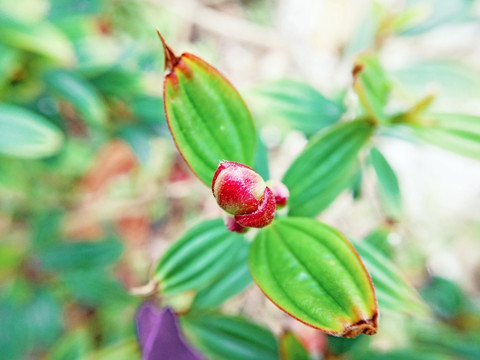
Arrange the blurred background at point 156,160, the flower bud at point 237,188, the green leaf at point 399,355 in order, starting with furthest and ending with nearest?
the blurred background at point 156,160, the green leaf at point 399,355, the flower bud at point 237,188

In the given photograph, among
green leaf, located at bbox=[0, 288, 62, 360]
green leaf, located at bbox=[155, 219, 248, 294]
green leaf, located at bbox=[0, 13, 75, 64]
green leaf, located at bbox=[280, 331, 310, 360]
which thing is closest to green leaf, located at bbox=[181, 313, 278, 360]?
green leaf, located at bbox=[280, 331, 310, 360]

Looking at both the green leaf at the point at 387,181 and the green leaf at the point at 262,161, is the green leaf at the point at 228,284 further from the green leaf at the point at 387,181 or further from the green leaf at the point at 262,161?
the green leaf at the point at 387,181

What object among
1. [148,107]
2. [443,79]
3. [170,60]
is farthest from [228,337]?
[443,79]

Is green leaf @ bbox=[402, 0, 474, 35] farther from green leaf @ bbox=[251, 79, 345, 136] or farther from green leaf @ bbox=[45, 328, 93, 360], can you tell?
green leaf @ bbox=[45, 328, 93, 360]

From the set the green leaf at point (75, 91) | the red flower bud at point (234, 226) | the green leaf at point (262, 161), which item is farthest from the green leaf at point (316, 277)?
the green leaf at point (75, 91)

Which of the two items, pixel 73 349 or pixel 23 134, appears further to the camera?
pixel 73 349

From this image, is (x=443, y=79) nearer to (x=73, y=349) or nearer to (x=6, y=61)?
(x=6, y=61)
